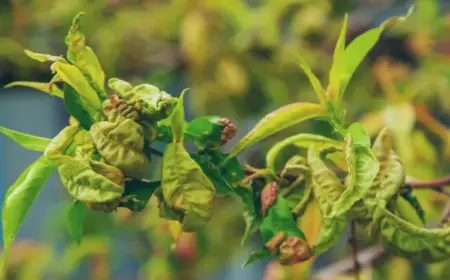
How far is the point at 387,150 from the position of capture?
498mm

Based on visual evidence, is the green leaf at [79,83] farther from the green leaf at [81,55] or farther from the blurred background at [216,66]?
the blurred background at [216,66]

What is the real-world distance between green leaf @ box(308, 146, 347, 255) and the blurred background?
58 cm

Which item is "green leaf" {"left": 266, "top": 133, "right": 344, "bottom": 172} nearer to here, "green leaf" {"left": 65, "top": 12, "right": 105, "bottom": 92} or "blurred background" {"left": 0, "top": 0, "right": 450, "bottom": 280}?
"green leaf" {"left": 65, "top": 12, "right": 105, "bottom": 92}

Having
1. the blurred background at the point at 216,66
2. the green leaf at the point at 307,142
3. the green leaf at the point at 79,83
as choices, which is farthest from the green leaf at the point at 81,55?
the blurred background at the point at 216,66

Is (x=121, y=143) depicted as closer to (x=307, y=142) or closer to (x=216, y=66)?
(x=307, y=142)

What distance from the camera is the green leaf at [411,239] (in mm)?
454

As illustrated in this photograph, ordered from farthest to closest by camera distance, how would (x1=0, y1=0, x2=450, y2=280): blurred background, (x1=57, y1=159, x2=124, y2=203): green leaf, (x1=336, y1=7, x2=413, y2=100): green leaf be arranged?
(x1=0, y1=0, x2=450, y2=280): blurred background, (x1=336, y1=7, x2=413, y2=100): green leaf, (x1=57, y1=159, x2=124, y2=203): green leaf

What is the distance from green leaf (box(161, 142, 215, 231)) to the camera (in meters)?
0.43

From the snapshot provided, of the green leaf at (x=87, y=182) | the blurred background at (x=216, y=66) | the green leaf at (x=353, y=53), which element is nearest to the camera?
the green leaf at (x=87, y=182)

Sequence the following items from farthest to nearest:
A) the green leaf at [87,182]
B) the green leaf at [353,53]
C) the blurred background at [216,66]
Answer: the blurred background at [216,66] < the green leaf at [353,53] < the green leaf at [87,182]

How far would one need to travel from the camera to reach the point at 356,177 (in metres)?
0.44

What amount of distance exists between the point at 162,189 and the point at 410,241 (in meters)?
0.15

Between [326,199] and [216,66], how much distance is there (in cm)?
81

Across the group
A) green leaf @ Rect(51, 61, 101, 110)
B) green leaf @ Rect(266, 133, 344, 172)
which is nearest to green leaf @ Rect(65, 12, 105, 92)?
green leaf @ Rect(51, 61, 101, 110)
